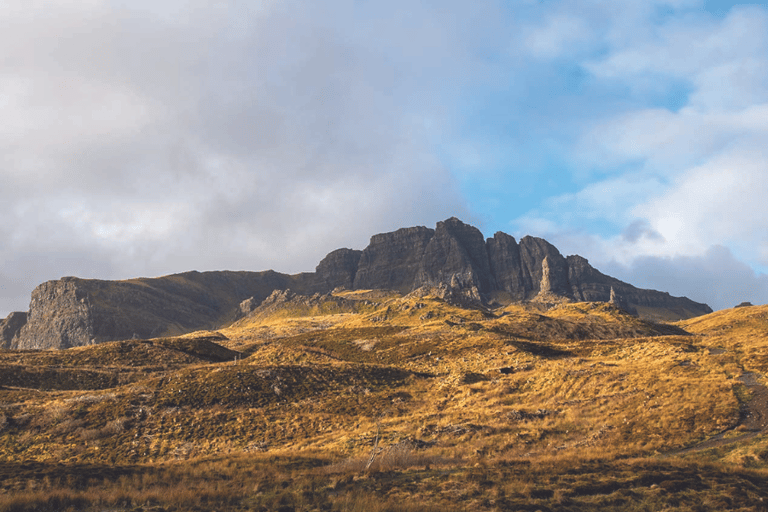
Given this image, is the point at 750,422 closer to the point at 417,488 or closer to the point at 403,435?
the point at 417,488

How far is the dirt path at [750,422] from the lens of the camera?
24922 millimetres

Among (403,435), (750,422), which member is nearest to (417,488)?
(403,435)

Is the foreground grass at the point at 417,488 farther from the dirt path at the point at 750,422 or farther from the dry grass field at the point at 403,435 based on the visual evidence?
the dirt path at the point at 750,422

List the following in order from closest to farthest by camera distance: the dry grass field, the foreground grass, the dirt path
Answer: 1. the foreground grass
2. the dry grass field
3. the dirt path

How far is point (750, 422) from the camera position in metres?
27.0

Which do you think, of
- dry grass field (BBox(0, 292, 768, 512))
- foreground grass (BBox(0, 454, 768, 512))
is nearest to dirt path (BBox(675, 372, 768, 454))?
dry grass field (BBox(0, 292, 768, 512))

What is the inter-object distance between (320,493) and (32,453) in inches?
1245

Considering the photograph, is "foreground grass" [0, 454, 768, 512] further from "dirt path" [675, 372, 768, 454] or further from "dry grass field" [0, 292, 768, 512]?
"dirt path" [675, 372, 768, 454]

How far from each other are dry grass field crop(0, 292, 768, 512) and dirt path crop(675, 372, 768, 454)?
0.49 feet

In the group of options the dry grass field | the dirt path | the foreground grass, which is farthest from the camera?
the dirt path

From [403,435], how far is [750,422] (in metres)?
22.0

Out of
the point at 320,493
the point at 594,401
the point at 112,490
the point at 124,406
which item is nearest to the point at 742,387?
the point at 594,401

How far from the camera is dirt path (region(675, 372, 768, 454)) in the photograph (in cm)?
2492

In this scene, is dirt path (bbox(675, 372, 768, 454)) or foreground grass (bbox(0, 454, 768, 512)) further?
dirt path (bbox(675, 372, 768, 454))
